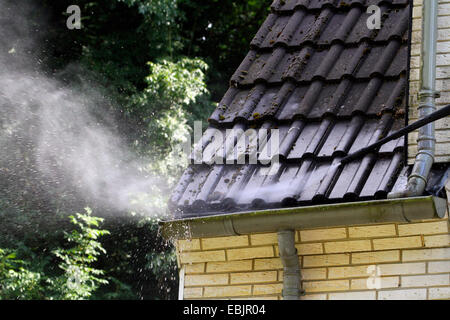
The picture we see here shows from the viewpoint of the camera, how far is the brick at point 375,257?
13.9ft

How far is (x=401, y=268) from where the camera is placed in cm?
421

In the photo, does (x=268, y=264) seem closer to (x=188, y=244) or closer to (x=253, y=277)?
(x=253, y=277)

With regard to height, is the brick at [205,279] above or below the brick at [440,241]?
below

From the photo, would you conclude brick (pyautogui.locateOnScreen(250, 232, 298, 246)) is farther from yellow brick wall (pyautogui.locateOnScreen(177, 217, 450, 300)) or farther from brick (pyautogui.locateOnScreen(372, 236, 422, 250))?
brick (pyautogui.locateOnScreen(372, 236, 422, 250))

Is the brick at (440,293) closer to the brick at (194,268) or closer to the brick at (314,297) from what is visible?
the brick at (314,297)

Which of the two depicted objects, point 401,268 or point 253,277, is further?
point 253,277

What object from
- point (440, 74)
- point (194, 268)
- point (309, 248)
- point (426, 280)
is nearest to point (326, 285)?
point (309, 248)

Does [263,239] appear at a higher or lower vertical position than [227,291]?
higher

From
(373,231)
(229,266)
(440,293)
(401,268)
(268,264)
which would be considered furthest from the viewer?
(229,266)

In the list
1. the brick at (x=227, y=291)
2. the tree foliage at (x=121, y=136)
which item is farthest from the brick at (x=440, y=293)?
the tree foliage at (x=121, y=136)

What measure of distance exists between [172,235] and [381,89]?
5.60ft

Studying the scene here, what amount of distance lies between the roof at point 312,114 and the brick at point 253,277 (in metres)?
0.48

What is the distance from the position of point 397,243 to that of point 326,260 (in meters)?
0.45

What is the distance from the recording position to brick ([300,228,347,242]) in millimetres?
4410
